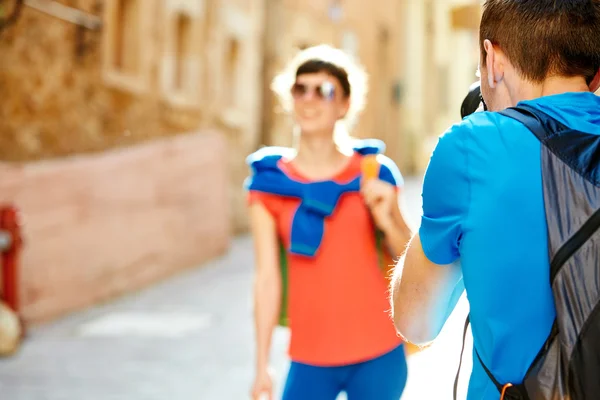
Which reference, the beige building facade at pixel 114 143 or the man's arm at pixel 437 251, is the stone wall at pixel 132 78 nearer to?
the beige building facade at pixel 114 143

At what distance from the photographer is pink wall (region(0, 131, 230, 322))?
333 inches

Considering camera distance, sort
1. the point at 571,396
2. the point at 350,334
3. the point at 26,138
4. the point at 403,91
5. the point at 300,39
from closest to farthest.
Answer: the point at 571,396, the point at 350,334, the point at 26,138, the point at 300,39, the point at 403,91

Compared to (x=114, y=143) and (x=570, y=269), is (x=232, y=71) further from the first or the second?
(x=570, y=269)

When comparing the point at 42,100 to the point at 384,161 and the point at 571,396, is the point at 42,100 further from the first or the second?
the point at 571,396

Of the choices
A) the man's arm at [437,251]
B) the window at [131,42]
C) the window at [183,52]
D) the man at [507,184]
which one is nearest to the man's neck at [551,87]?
the man at [507,184]

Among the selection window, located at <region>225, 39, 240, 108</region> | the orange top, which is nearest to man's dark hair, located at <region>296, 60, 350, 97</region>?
the orange top

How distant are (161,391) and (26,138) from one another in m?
3.82

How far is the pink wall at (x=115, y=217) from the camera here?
→ 27.7 ft

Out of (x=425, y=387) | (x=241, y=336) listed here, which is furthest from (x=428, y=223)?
(x=241, y=336)

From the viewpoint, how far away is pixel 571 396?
59.8 inches

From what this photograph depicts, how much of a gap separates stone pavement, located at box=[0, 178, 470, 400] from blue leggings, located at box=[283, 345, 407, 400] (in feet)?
6.56

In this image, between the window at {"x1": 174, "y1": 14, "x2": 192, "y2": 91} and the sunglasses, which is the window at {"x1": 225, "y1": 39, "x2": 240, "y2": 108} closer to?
the window at {"x1": 174, "y1": 14, "x2": 192, "y2": 91}

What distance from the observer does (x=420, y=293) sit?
176cm

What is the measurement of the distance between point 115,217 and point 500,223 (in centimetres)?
880
